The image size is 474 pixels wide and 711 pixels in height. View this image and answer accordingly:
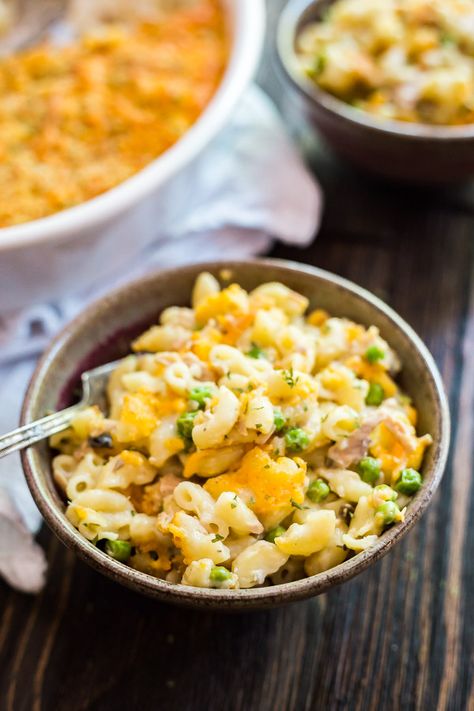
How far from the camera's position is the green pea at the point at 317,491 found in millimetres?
1653

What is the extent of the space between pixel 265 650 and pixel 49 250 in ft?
3.45

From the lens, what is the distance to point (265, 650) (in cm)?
186

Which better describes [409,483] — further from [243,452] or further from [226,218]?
[226,218]

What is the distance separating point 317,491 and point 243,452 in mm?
159

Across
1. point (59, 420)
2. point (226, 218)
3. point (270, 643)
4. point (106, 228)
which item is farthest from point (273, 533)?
point (226, 218)

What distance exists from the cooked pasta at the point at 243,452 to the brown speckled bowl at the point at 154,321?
0.04 metres

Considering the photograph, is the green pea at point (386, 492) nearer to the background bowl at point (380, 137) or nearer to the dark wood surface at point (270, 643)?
the dark wood surface at point (270, 643)

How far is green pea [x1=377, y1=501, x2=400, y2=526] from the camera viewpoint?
5.20ft

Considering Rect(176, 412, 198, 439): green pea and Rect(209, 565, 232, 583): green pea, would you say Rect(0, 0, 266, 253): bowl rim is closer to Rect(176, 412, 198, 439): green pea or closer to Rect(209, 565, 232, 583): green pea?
Rect(176, 412, 198, 439): green pea

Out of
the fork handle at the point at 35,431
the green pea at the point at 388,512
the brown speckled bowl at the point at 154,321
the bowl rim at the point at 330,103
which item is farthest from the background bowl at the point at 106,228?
the green pea at the point at 388,512

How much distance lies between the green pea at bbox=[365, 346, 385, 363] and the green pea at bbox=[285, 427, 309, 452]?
271 millimetres

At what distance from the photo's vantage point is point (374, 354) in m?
1.82

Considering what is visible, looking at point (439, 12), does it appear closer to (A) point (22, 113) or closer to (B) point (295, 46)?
(B) point (295, 46)

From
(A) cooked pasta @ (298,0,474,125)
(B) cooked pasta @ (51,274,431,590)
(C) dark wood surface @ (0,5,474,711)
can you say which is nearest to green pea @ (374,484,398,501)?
(B) cooked pasta @ (51,274,431,590)
